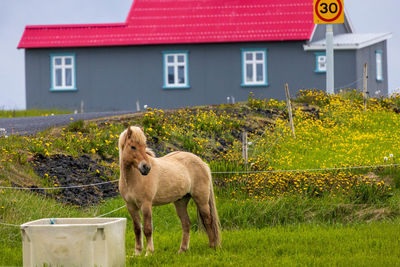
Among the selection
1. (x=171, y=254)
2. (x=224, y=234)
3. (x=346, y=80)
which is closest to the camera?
(x=171, y=254)

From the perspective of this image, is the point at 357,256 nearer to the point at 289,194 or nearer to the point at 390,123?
the point at 289,194

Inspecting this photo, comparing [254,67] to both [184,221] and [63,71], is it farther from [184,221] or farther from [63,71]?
[184,221]

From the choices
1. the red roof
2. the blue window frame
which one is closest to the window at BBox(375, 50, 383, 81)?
the blue window frame

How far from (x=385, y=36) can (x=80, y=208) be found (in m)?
28.4

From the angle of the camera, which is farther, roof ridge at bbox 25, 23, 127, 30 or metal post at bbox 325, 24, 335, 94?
roof ridge at bbox 25, 23, 127, 30

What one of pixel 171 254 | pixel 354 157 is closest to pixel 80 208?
pixel 171 254

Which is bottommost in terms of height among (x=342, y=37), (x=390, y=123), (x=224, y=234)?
(x=224, y=234)

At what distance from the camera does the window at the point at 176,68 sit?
3531cm

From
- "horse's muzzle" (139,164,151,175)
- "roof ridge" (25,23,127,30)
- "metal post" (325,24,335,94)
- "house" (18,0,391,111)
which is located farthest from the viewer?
"roof ridge" (25,23,127,30)

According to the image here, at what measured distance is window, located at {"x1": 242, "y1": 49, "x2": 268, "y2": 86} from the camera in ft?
114

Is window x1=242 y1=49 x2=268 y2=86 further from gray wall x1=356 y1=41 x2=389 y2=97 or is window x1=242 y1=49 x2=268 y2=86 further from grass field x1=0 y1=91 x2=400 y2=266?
grass field x1=0 y1=91 x2=400 y2=266

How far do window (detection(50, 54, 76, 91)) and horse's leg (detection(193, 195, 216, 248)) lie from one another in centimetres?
2740

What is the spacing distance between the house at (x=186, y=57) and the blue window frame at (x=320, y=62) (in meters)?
0.05

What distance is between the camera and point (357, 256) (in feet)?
28.7
